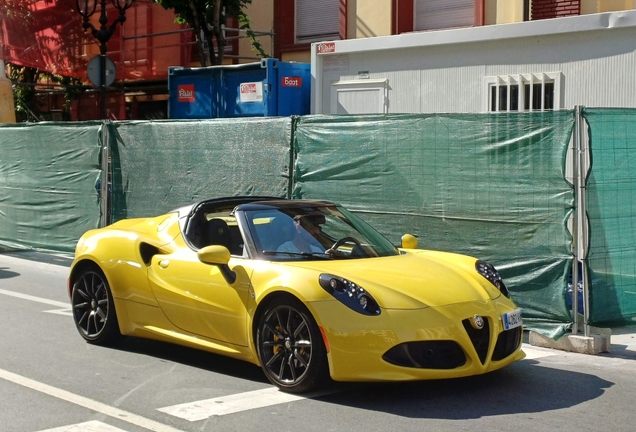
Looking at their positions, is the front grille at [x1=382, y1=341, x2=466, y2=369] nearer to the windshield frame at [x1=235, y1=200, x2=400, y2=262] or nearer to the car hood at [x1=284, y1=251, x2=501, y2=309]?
the car hood at [x1=284, y1=251, x2=501, y2=309]

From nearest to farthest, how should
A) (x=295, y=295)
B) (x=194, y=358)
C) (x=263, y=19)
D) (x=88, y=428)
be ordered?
1. (x=88, y=428)
2. (x=295, y=295)
3. (x=194, y=358)
4. (x=263, y=19)

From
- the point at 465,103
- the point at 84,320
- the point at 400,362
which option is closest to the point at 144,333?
the point at 84,320

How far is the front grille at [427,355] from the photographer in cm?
636

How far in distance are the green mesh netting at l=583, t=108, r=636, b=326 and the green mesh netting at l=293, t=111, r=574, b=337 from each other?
0.75ft

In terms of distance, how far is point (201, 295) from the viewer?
7.36 metres

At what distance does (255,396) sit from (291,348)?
0.41 metres

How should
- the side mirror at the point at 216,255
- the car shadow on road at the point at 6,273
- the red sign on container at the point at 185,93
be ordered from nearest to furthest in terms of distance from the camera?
the side mirror at the point at 216,255 < the car shadow on road at the point at 6,273 < the red sign on container at the point at 185,93

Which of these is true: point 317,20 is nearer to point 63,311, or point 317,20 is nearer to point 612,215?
point 63,311

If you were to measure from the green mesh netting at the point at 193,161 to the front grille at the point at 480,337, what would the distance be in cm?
474

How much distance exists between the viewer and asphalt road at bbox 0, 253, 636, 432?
600cm

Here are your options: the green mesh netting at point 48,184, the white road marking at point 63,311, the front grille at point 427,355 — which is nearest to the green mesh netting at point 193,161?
the green mesh netting at point 48,184

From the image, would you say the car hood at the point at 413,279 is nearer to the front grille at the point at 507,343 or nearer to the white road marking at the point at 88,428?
the front grille at the point at 507,343

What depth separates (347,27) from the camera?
21.4 metres

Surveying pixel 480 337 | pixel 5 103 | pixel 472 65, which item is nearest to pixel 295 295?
pixel 480 337
